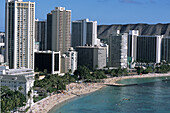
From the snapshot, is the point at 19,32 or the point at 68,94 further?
the point at 19,32

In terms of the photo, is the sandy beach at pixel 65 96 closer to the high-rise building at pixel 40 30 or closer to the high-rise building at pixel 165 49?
the high-rise building at pixel 40 30

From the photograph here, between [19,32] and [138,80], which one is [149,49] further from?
[19,32]

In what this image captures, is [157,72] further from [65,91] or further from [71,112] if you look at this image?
[71,112]

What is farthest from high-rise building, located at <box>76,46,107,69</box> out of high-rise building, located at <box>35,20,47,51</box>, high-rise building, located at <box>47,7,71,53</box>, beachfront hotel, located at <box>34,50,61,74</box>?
high-rise building, located at <box>35,20,47,51</box>

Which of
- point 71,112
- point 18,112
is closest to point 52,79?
point 71,112

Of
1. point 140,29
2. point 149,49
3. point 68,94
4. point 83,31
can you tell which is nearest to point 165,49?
point 149,49
